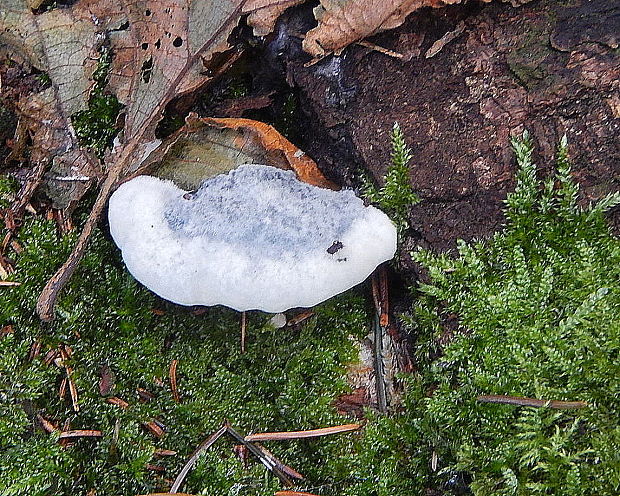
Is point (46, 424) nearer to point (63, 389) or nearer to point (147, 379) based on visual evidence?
point (63, 389)

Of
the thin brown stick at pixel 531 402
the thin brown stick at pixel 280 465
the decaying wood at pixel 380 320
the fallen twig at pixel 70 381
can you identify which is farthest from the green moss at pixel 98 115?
the thin brown stick at pixel 531 402

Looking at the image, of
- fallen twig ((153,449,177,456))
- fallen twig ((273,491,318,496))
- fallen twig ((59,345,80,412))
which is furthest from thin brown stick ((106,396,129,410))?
fallen twig ((273,491,318,496))

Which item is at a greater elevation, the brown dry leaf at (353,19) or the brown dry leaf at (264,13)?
the brown dry leaf at (264,13)

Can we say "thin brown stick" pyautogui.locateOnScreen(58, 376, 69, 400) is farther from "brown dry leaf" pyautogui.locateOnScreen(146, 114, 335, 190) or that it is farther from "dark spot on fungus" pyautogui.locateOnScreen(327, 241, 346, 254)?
"dark spot on fungus" pyautogui.locateOnScreen(327, 241, 346, 254)

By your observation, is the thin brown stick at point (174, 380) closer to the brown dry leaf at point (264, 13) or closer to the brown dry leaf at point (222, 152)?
the brown dry leaf at point (222, 152)

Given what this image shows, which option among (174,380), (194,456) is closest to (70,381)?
(174,380)
